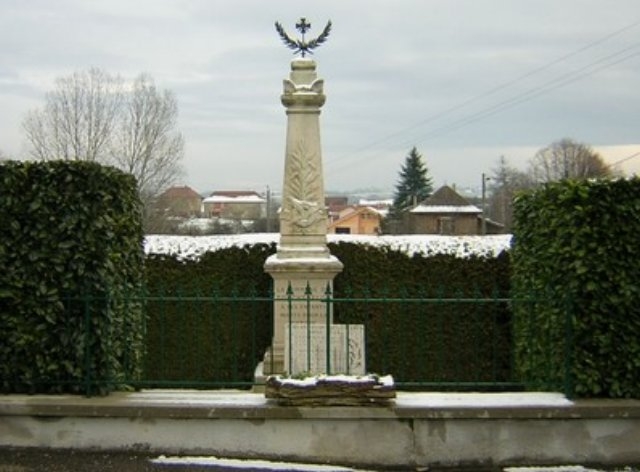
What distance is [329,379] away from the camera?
5668 millimetres

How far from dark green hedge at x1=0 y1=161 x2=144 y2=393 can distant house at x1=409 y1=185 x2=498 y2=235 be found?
46.8 meters

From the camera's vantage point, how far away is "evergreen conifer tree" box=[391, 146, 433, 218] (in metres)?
61.0

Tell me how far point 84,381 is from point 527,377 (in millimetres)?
4426

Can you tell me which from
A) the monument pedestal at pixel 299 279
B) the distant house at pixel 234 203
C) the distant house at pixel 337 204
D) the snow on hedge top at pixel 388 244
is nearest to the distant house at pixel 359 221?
the distant house at pixel 337 204

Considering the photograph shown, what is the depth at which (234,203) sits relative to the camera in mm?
100250

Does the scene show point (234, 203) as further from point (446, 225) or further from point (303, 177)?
point (303, 177)

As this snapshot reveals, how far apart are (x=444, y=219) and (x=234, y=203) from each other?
169 feet

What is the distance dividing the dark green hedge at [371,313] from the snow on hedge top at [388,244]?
0.12m

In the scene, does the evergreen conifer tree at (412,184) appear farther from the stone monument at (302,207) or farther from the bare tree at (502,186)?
the stone monument at (302,207)

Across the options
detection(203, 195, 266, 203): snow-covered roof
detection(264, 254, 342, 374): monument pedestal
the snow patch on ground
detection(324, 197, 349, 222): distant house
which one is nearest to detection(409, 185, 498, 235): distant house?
detection(324, 197, 349, 222): distant house

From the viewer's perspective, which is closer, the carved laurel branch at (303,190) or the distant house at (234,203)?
the carved laurel branch at (303,190)

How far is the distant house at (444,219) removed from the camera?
53094mm

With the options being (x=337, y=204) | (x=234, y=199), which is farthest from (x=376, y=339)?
(x=337, y=204)

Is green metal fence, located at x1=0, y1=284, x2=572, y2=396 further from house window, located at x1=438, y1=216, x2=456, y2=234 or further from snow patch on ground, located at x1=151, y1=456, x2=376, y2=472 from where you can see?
house window, located at x1=438, y1=216, x2=456, y2=234
